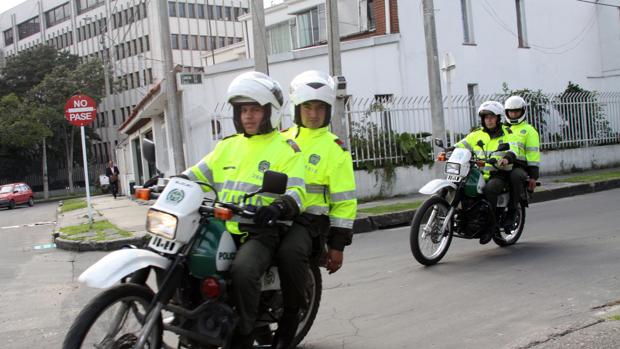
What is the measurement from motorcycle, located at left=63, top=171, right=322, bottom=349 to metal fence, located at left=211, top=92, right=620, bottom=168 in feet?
34.0

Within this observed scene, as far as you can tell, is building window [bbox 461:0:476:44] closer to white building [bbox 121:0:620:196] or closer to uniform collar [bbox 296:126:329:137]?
white building [bbox 121:0:620:196]

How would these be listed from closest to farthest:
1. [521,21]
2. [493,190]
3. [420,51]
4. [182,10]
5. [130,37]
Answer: [493,190] < [420,51] < [521,21] < [182,10] < [130,37]

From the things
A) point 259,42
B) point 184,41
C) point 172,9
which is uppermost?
point 172,9

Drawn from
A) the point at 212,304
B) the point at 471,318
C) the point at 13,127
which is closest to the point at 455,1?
the point at 471,318

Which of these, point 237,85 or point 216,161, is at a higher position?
point 237,85

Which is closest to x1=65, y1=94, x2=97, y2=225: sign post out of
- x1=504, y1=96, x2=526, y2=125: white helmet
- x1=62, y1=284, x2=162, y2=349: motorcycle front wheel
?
x1=504, y1=96, x2=526, y2=125: white helmet

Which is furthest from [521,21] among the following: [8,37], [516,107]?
[8,37]

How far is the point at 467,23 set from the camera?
21766mm

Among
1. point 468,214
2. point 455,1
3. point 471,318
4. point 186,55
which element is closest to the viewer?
point 471,318

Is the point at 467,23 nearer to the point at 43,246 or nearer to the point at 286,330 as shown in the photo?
the point at 43,246

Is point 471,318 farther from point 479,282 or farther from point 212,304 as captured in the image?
point 212,304

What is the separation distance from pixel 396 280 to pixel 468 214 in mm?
1372

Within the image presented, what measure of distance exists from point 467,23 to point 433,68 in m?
9.26

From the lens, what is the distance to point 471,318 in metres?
4.84
